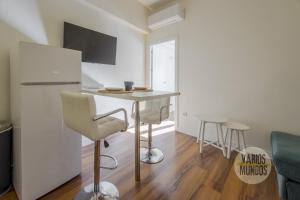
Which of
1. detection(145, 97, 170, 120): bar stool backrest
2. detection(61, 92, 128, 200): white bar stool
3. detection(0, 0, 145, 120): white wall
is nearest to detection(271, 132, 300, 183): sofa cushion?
detection(145, 97, 170, 120): bar stool backrest

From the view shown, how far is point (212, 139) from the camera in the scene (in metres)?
2.88

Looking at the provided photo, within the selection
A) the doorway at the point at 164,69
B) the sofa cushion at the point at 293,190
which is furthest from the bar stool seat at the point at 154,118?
the doorway at the point at 164,69

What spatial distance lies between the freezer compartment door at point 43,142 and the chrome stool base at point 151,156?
3.09 ft

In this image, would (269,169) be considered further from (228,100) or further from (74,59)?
(74,59)

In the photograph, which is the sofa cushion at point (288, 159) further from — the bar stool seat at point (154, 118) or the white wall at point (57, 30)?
the white wall at point (57, 30)

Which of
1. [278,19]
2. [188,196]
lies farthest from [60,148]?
[278,19]

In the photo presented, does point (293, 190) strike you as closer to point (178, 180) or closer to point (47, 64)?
point (178, 180)

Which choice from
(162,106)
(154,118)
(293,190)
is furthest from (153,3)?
(293,190)

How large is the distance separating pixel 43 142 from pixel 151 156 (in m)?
1.35

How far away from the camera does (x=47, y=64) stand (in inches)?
55.8

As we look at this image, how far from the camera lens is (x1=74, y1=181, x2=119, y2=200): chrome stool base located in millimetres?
1442

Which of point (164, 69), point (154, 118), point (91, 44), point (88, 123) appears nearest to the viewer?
point (88, 123)

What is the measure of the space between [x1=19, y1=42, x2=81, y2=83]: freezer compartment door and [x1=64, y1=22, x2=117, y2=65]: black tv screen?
34.5 inches

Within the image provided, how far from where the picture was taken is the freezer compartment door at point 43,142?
1.35 metres
